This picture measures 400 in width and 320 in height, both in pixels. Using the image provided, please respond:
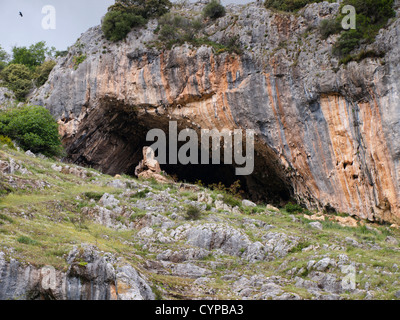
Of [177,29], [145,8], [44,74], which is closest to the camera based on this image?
[177,29]

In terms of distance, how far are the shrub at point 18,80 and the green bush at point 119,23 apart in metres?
9.97

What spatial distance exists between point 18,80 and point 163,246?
94.1 ft

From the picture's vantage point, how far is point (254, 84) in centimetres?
2892

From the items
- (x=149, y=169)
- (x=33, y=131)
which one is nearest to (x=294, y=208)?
(x=149, y=169)

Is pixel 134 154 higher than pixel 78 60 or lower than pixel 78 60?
lower

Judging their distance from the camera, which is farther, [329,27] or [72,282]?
[329,27]

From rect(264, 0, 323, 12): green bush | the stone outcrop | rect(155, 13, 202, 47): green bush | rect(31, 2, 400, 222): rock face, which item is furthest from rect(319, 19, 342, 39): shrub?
the stone outcrop

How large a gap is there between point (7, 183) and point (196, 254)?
9.98 m

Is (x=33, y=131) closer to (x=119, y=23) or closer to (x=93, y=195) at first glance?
(x=119, y=23)

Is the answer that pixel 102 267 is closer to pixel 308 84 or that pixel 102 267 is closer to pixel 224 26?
pixel 308 84

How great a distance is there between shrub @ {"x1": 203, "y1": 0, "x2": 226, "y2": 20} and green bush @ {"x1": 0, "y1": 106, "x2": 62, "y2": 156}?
14.2 m

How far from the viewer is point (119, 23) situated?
3356 cm

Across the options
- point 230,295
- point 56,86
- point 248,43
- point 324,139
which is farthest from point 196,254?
point 56,86

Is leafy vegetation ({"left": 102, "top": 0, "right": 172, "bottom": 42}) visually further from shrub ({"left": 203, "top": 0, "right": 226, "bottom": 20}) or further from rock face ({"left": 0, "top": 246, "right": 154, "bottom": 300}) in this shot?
rock face ({"left": 0, "top": 246, "right": 154, "bottom": 300})
